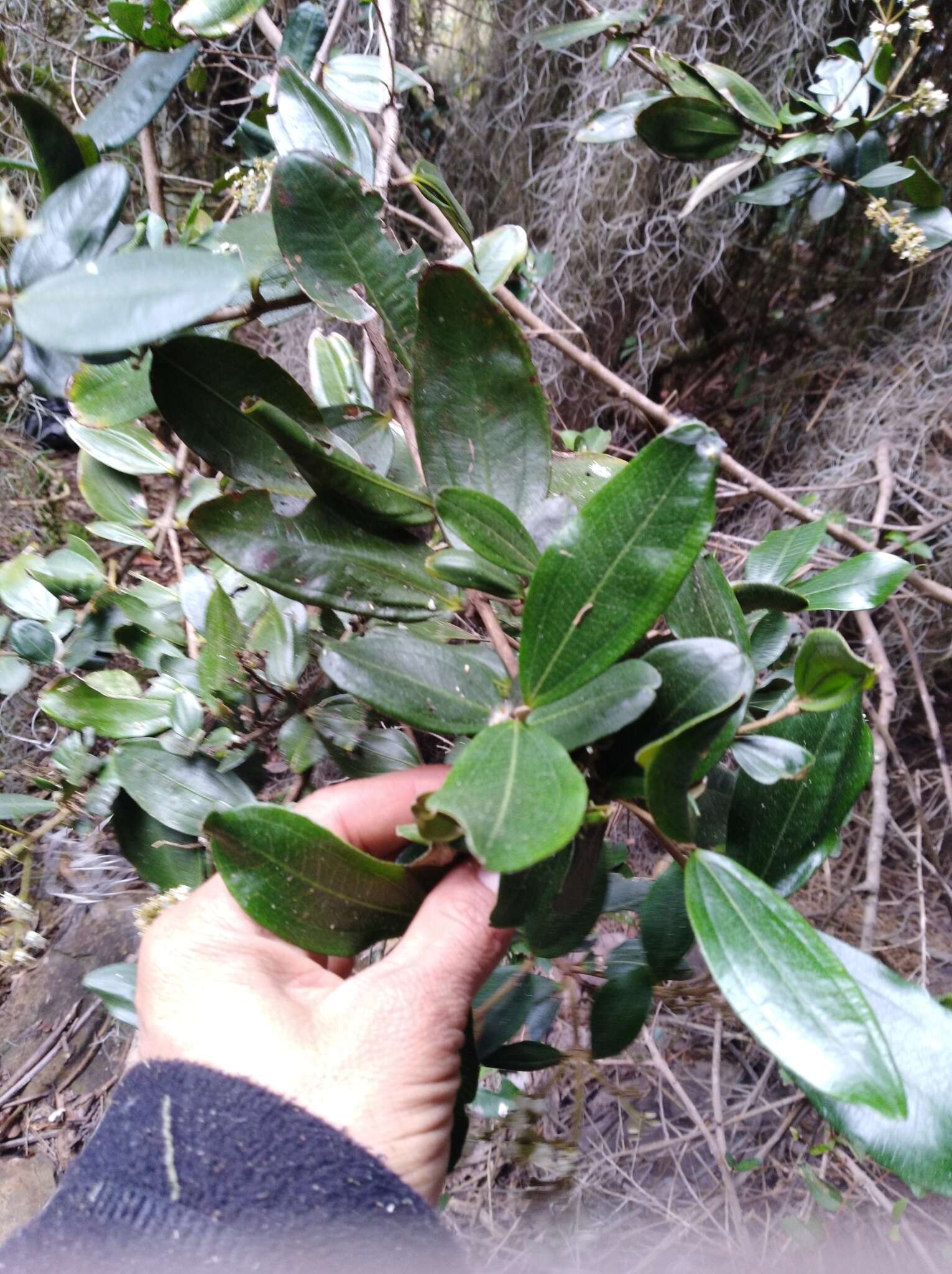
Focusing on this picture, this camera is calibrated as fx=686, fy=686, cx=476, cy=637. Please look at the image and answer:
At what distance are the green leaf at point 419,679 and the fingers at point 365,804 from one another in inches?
6.5

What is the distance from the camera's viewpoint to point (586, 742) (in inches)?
11.4

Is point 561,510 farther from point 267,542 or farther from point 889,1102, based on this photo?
point 889,1102

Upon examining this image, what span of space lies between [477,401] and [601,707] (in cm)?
18

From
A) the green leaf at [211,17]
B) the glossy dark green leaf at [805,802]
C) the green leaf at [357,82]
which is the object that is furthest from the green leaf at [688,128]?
the glossy dark green leaf at [805,802]

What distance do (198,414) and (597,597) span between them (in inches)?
9.1

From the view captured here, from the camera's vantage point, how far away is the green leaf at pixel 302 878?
1.14 feet

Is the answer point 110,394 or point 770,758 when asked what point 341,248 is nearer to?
point 110,394

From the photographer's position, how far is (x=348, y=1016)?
1.32 ft

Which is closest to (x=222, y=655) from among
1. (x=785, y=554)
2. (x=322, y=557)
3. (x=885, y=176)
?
(x=322, y=557)

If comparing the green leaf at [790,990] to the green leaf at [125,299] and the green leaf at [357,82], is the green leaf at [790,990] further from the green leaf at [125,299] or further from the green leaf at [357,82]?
the green leaf at [357,82]

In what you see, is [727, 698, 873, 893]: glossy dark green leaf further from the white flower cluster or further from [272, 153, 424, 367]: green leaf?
the white flower cluster

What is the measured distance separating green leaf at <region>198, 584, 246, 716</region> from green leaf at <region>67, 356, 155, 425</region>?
142mm

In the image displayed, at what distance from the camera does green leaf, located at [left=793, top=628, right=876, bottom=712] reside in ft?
0.96

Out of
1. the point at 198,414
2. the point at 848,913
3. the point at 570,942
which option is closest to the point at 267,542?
the point at 198,414
